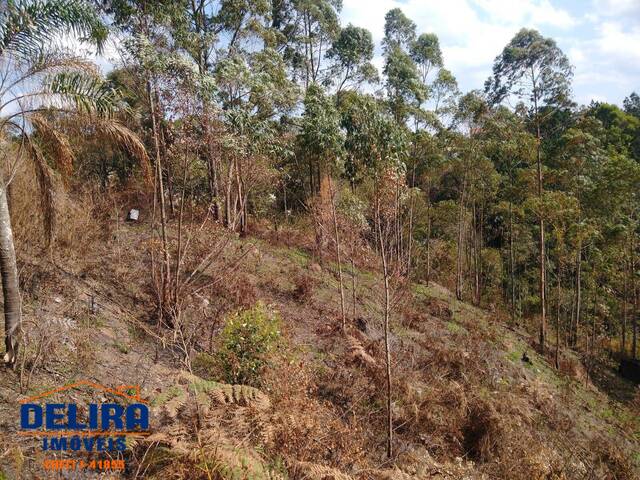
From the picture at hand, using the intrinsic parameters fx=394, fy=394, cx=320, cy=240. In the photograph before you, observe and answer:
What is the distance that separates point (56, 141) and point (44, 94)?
23.8 inches

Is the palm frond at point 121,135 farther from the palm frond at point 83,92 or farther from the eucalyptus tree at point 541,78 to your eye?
the eucalyptus tree at point 541,78

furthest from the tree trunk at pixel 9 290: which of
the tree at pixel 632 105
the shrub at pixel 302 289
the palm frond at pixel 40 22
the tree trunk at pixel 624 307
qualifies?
the tree at pixel 632 105

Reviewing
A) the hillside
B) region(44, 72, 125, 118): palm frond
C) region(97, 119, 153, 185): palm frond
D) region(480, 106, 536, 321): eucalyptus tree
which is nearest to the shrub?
the hillside

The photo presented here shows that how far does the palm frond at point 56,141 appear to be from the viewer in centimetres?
507

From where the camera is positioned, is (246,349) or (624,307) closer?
(246,349)

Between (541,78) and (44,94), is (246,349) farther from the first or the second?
(541,78)

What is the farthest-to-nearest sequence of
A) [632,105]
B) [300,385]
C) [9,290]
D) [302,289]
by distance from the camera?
[632,105]
[302,289]
[300,385]
[9,290]

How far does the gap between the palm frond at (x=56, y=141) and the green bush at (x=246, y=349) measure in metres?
3.20

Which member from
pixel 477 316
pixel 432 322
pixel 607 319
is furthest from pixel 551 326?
pixel 432 322

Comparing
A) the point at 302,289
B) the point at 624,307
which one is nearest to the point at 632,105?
the point at 624,307

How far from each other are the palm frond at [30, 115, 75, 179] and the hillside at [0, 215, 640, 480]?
217 centimetres

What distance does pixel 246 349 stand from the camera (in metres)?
5.58

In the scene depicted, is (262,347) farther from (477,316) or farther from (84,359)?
(477,316)

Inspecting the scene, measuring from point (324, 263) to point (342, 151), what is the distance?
438cm
